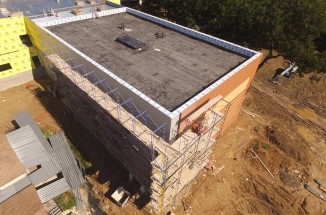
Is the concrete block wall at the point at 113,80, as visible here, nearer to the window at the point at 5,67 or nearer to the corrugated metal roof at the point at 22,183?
the window at the point at 5,67

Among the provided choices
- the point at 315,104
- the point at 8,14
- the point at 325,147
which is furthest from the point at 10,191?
the point at 315,104

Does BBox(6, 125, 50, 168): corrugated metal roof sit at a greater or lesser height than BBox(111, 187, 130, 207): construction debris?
greater

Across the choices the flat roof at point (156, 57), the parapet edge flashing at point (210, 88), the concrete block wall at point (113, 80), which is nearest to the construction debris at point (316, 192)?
the parapet edge flashing at point (210, 88)

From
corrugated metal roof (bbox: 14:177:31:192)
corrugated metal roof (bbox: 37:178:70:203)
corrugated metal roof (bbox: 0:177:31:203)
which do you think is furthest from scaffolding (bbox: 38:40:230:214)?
corrugated metal roof (bbox: 0:177:31:203)

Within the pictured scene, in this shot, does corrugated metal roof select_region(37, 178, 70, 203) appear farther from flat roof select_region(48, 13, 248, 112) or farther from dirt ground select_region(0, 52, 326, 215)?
flat roof select_region(48, 13, 248, 112)

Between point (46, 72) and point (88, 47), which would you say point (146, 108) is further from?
point (46, 72)

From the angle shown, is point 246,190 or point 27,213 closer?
point 27,213
